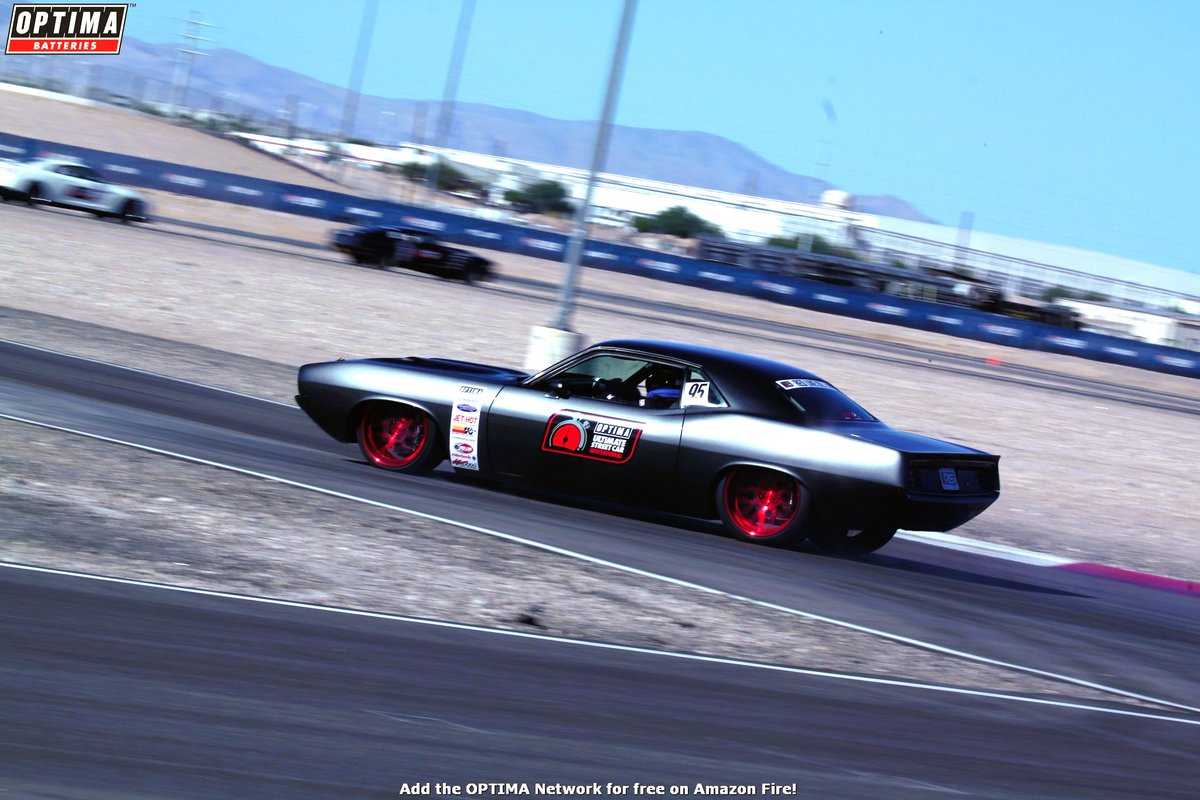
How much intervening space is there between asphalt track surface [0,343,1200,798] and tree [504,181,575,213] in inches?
2407

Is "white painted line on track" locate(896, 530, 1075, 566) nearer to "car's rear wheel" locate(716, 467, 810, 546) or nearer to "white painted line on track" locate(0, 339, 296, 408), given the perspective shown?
"car's rear wheel" locate(716, 467, 810, 546)

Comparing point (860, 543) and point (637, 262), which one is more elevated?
point (637, 262)

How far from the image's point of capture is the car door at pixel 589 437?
8.34 metres

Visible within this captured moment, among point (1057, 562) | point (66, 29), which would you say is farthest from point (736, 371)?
point (66, 29)

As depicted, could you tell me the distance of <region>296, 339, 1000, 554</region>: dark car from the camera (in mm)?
7875

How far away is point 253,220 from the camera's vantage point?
37938mm

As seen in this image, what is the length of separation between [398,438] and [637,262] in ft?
103

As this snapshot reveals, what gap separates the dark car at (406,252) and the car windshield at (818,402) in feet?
70.0

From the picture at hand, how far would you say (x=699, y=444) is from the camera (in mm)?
8188

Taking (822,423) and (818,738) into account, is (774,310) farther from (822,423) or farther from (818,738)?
Result: (818,738)

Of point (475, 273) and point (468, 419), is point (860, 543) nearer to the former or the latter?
point (468, 419)

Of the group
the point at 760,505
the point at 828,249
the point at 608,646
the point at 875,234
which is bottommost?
the point at 608,646

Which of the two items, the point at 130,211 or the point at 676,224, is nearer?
the point at 130,211

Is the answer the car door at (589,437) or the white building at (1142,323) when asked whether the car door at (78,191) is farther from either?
the white building at (1142,323)
